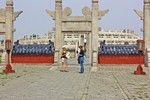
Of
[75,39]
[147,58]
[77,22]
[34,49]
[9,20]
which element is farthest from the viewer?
[75,39]

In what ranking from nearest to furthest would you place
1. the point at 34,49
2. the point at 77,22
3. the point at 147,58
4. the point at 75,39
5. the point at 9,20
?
the point at 147,58, the point at 77,22, the point at 9,20, the point at 34,49, the point at 75,39

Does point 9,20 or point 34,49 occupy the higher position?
point 9,20

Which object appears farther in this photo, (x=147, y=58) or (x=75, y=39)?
(x=75, y=39)

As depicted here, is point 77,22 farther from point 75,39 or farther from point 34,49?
point 75,39

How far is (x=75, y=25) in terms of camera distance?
89.4ft

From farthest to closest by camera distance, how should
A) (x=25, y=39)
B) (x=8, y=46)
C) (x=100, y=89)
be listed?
(x=25, y=39)
(x=8, y=46)
(x=100, y=89)

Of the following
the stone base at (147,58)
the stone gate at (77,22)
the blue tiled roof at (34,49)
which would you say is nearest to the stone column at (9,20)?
the blue tiled roof at (34,49)

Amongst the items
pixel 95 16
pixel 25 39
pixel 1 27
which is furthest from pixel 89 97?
pixel 25 39

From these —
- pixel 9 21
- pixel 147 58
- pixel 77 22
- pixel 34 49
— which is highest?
pixel 9 21

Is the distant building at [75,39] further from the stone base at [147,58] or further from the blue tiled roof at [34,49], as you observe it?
the stone base at [147,58]

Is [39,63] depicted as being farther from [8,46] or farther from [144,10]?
[144,10]

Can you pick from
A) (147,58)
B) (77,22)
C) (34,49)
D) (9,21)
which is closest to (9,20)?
(9,21)

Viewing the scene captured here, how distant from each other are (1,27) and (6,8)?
161 centimetres

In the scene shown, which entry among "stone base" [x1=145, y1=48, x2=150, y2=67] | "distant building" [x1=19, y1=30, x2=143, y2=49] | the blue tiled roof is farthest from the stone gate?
"distant building" [x1=19, y1=30, x2=143, y2=49]
